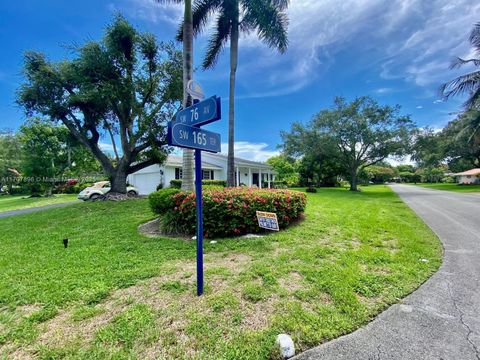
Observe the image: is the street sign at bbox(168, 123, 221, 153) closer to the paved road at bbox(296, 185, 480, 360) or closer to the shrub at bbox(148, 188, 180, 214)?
the paved road at bbox(296, 185, 480, 360)

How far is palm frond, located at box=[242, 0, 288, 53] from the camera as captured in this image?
365 inches

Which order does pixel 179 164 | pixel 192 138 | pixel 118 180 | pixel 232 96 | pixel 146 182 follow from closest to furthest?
pixel 192 138 < pixel 232 96 < pixel 118 180 < pixel 179 164 < pixel 146 182

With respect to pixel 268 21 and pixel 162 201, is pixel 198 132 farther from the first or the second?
pixel 268 21

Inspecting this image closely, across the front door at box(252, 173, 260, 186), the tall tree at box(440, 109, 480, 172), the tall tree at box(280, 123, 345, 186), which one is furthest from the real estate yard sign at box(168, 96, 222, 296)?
the tall tree at box(440, 109, 480, 172)

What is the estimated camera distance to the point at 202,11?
9891mm

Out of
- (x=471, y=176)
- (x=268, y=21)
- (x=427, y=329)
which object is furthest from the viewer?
(x=471, y=176)

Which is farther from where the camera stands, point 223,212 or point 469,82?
point 469,82

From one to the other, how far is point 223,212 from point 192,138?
10.6ft

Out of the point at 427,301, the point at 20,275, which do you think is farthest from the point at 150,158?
the point at 427,301

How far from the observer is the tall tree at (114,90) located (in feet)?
36.8

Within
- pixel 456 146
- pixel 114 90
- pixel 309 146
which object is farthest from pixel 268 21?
pixel 456 146

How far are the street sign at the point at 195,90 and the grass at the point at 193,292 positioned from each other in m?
2.65

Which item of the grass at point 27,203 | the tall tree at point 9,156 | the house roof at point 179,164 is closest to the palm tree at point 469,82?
the house roof at point 179,164

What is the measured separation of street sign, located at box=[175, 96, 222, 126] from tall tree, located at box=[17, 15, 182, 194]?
11014 millimetres
